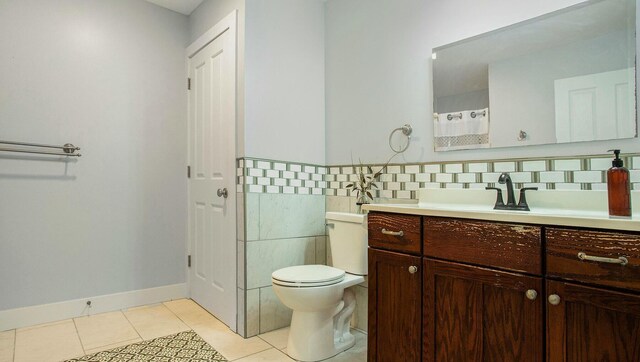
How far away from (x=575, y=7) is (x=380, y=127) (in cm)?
111

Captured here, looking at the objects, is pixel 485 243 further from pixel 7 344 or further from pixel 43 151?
pixel 43 151

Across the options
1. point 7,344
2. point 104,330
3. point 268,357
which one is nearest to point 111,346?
point 104,330

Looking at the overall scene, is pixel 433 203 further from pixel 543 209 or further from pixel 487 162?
pixel 543 209

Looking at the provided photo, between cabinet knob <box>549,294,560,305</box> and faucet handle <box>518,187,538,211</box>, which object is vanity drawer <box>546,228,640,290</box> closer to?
cabinet knob <box>549,294,560,305</box>

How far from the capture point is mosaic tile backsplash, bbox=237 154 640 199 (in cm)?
146

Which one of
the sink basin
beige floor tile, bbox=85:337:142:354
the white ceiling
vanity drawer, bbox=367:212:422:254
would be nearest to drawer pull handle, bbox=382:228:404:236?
vanity drawer, bbox=367:212:422:254

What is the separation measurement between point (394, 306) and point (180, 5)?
9.24ft

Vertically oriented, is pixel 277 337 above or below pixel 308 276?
below

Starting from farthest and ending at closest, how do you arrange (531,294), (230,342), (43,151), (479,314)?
(43,151), (230,342), (479,314), (531,294)

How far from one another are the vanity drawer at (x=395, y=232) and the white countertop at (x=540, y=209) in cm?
3

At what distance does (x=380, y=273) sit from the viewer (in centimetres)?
161

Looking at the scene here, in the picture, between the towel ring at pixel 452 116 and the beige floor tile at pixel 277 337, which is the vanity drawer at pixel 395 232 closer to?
the towel ring at pixel 452 116

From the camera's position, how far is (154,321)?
2.40m

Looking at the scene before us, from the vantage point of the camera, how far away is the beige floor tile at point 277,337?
2080 mm
